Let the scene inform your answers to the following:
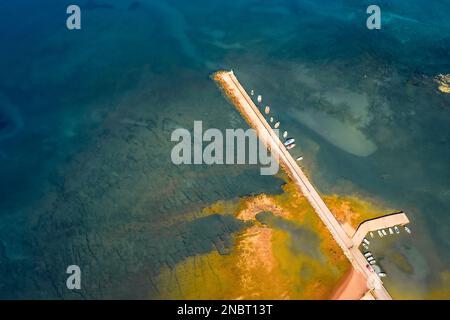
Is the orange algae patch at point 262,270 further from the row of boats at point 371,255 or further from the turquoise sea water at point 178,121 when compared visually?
the row of boats at point 371,255

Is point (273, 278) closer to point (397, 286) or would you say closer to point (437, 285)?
point (397, 286)

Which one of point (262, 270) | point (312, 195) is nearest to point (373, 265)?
point (312, 195)

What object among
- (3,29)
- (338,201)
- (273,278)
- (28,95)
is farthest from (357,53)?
(3,29)
